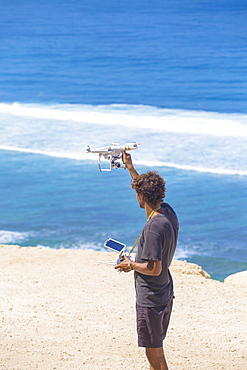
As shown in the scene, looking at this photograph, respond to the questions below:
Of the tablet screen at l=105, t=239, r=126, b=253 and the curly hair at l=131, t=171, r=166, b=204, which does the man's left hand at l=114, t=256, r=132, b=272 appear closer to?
the tablet screen at l=105, t=239, r=126, b=253

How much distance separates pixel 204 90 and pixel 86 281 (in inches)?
1044

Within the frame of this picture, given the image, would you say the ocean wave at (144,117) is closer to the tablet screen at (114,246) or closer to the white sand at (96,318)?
the white sand at (96,318)

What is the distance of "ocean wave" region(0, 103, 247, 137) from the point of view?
913 inches

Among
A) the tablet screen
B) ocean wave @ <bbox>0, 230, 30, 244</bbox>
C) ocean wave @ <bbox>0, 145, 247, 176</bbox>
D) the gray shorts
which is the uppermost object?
ocean wave @ <bbox>0, 145, 247, 176</bbox>

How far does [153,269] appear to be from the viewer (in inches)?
165

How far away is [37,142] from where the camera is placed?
2059 centimetres

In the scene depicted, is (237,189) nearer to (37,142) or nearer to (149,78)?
(37,142)

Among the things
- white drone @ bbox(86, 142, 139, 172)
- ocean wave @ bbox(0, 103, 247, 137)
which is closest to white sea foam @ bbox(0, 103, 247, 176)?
ocean wave @ bbox(0, 103, 247, 137)

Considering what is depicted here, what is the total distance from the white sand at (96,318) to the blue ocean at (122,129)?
2926mm

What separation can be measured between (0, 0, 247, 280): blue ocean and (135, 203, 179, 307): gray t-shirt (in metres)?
6.24

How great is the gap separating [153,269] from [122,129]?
753 inches

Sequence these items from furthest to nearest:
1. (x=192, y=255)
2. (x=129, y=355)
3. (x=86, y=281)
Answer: (x=192, y=255) → (x=86, y=281) → (x=129, y=355)

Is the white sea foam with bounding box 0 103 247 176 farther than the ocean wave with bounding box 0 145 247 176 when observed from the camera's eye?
Yes

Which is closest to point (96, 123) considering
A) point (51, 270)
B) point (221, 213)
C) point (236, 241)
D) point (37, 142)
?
point (37, 142)
